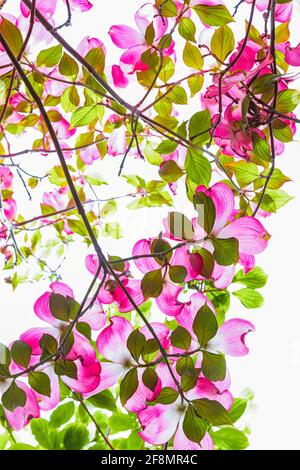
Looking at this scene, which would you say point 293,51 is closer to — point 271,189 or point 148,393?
point 271,189

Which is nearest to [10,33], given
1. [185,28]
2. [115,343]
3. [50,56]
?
[50,56]

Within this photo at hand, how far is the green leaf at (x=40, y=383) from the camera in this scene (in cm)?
38

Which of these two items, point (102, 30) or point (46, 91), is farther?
point (102, 30)

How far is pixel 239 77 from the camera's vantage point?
0.39 m

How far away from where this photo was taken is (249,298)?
24.3 inches

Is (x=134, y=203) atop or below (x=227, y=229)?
atop

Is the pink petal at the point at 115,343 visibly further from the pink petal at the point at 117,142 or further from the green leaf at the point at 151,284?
the pink petal at the point at 117,142

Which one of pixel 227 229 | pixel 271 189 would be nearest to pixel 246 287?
pixel 271 189

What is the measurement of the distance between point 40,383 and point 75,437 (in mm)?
185

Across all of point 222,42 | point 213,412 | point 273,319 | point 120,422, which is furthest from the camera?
point 273,319

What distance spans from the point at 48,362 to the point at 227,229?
18cm

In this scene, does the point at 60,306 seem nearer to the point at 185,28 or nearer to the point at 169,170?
the point at 169,170

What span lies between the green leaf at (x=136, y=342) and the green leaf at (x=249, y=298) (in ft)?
0.80
